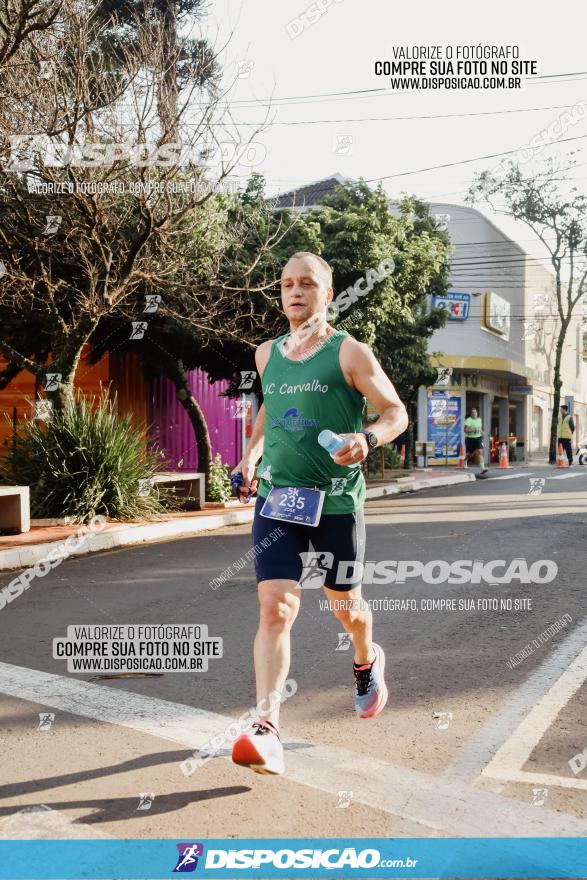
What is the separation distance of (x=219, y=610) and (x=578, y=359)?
6652cm

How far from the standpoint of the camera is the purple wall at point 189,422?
21094 millimetres

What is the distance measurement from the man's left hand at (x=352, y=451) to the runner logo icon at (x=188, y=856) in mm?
1409

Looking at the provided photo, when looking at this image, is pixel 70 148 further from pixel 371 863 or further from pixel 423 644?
pixel 371 863

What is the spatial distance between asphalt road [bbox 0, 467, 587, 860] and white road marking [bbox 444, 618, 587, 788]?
14 millimetres

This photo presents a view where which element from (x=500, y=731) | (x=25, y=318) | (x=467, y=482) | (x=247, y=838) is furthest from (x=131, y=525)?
(x=467, y=482)

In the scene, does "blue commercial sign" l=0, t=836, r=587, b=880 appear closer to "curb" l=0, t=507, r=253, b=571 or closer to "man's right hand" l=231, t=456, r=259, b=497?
"man's right hand" l=231, t=456, r=259, b=497

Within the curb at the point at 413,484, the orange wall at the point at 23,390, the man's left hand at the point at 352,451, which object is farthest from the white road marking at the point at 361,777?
the orange wall at the point at 23,390

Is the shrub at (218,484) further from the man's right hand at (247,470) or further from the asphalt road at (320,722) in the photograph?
the man's right hand at (247,470)

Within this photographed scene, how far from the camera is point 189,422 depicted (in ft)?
70.4

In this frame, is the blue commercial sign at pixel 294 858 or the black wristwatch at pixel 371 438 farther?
the black wristwatch at pixel 371 438

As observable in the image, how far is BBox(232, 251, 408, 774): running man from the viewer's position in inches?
149

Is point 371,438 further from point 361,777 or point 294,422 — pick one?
point 361,777

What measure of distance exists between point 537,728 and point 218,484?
13.1 meters

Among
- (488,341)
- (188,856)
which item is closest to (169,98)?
(188,856)
